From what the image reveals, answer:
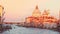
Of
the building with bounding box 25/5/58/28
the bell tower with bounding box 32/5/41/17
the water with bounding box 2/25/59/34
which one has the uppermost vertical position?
the bell tower with bounding box 32/5/41/17

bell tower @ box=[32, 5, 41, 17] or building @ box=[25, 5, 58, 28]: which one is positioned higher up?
bell tower @ box=[32, 5, 41, 17]

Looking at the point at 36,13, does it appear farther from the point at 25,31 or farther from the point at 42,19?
the point at 25,31

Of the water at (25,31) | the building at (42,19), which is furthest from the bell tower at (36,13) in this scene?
the water at (25,31)

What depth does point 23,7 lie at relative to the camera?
1878mm

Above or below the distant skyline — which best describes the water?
below

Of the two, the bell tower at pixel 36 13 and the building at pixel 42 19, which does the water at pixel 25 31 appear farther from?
the bell tower at pixel 36 13

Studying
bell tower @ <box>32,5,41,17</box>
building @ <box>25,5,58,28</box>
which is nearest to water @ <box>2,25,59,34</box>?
building @ <box>25,5,58,28</box>

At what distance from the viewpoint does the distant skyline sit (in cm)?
185

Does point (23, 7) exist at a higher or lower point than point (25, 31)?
higher

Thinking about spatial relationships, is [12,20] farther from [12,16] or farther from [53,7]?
[53,7]

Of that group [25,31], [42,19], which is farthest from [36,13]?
[25,31]

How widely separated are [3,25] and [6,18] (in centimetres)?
12

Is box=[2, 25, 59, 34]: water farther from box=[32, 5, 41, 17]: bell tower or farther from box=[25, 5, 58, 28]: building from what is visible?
box=[32, 5, 41, 17]: bell tower

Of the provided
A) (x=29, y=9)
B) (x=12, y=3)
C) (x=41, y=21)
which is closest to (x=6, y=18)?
(x=12, y=3)
